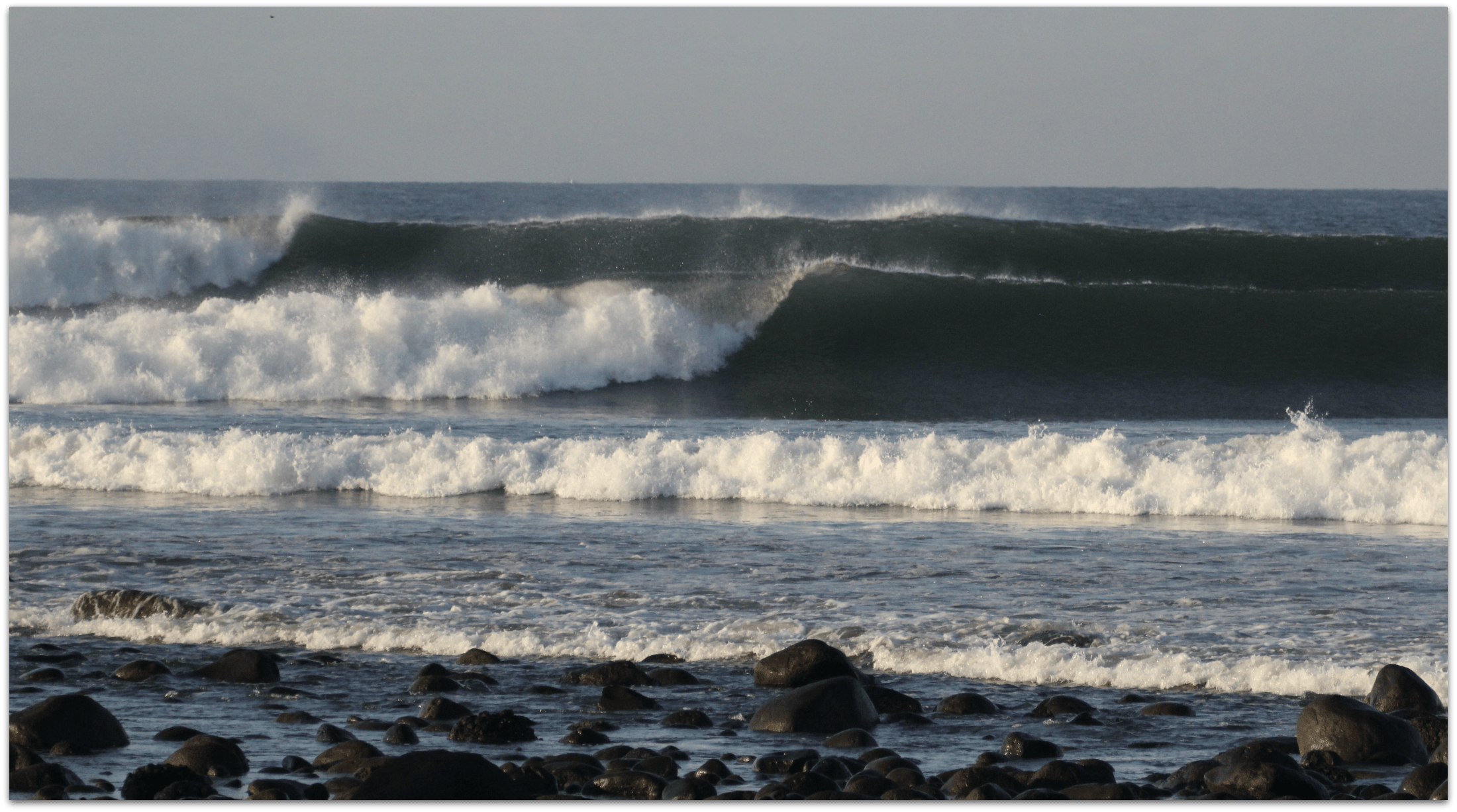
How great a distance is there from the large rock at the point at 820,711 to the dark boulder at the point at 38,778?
2.38 m

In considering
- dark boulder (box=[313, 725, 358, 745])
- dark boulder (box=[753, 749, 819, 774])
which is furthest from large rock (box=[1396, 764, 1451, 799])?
dark boulder (box=[313, 725, 358, 745])

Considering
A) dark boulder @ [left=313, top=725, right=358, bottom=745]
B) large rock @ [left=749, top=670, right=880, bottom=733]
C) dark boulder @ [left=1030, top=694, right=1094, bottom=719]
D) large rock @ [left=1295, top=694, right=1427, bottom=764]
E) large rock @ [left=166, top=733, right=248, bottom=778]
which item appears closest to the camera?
large rock @ [left=166, top=733, right=248, bottom=778]

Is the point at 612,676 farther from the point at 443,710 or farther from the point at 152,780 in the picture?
the point at 152,780

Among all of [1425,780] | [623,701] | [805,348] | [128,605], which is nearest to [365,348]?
[805,348]

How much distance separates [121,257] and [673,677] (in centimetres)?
2110

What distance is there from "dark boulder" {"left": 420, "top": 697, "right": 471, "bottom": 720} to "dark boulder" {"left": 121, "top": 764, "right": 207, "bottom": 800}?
1035 millimetres

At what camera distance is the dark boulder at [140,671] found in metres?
5.83

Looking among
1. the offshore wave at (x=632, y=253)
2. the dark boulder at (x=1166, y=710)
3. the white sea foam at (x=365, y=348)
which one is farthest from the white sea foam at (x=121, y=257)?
the dark boulder at (x=1166, y=710)

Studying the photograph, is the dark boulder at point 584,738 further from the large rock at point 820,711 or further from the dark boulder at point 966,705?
the dark boulder at point 966,705

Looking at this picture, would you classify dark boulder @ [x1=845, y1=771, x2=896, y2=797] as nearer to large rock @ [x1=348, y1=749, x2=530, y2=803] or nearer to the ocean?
the ocean

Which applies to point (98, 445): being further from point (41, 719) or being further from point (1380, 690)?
point (1380, 690)

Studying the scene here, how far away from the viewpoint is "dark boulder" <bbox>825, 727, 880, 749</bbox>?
487cm

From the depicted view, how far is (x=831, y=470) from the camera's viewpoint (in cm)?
1102

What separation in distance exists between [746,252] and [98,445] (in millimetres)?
13754
